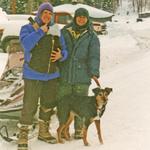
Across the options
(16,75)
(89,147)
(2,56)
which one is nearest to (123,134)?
(89,147)

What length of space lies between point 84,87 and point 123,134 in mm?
821

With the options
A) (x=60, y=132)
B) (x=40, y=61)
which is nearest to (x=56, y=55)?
(x=40, y=61)

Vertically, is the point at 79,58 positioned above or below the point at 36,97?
above

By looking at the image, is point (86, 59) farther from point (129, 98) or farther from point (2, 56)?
point (2, 56)

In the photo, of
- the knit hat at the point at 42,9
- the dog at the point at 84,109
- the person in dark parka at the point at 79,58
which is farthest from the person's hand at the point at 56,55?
the dog at the point at 84,109

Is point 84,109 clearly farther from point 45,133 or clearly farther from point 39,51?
point 39,51

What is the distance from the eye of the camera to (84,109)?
22.2 ft

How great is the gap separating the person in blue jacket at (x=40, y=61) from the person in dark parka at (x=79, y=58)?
0.13 metres

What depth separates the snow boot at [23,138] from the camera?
22.3ft

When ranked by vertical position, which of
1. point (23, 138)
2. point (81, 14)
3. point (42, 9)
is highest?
point (42, 9)

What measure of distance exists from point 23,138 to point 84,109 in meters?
0.88

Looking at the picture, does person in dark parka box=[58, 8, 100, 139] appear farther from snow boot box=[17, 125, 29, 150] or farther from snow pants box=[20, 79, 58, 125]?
snow boot box=[17, 125, 29, 150]

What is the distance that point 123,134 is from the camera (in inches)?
276

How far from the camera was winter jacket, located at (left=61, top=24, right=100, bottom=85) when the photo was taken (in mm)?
6973
